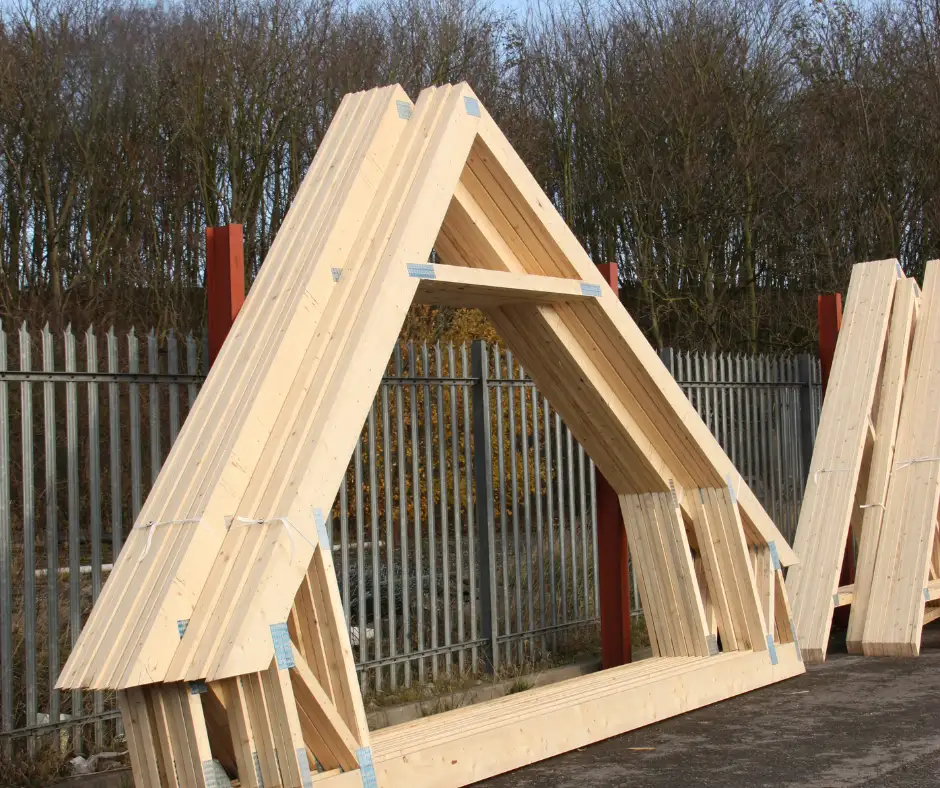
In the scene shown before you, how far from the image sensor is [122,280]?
18.3 metres

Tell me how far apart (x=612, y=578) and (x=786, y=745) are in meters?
2.36

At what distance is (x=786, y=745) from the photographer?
20.6ft

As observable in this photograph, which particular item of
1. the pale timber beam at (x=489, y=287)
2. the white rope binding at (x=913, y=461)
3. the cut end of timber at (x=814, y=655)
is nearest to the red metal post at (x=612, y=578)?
the cut end of timber at (x=814, y=655)

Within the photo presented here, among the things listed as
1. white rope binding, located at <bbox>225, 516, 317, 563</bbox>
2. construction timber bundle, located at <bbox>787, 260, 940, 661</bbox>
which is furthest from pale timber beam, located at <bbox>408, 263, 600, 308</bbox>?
construction timber bundle, located at <bbox>787, 260, 940, 661</bbox>

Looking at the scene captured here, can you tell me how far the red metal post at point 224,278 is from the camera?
20.1 ft

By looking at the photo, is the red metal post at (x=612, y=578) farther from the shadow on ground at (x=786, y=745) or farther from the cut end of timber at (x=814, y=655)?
the cut end of timber at (x=814, y=655)

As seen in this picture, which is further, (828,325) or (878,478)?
(828,325)

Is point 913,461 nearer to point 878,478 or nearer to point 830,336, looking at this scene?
point 878,478

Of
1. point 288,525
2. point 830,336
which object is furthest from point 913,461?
point 288,525

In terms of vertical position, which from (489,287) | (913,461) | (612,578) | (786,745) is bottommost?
(786,745)

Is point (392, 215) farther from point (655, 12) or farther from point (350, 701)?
point (655, 12)

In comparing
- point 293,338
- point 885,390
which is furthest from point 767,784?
point 885,390

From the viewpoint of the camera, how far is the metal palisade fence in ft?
19.0

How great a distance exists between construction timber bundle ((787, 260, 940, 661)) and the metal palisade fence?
1.16m
